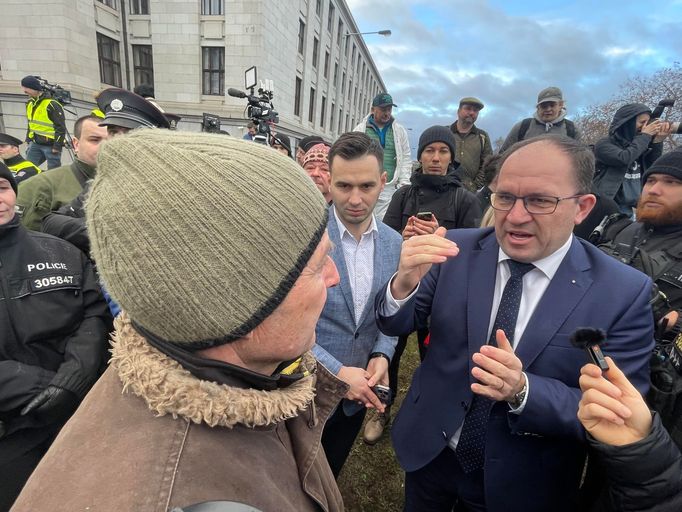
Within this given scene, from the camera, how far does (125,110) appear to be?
8.87 ft

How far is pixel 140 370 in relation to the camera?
813 mm

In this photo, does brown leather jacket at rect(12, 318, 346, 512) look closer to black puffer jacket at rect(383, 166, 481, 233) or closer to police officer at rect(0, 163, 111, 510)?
police officer at rect(0, 163, 111, 510)

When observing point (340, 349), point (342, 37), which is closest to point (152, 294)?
point (340, 349)

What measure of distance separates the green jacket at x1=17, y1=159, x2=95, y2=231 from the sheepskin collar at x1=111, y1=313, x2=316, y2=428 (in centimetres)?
280

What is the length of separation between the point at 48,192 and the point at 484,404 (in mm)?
3667

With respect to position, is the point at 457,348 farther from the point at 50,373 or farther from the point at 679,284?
the point at 50,373

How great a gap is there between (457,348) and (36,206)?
3.49m

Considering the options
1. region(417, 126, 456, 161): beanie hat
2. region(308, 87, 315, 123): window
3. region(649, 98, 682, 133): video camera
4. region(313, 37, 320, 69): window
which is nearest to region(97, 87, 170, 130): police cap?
region(417, 126, 456, 161): beanie hat

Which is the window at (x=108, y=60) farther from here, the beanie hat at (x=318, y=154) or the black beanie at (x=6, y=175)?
the black beanie at (x=6, y=175)

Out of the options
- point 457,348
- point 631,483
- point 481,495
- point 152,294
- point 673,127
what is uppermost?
point 673,127

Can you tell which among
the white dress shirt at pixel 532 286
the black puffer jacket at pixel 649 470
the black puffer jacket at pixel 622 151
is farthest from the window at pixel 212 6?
the black puffer jacket at pixel 649 470

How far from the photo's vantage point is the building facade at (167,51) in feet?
51.4

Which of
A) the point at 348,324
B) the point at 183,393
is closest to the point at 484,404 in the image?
the point at 348,324

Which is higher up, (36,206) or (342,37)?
(342,37)
